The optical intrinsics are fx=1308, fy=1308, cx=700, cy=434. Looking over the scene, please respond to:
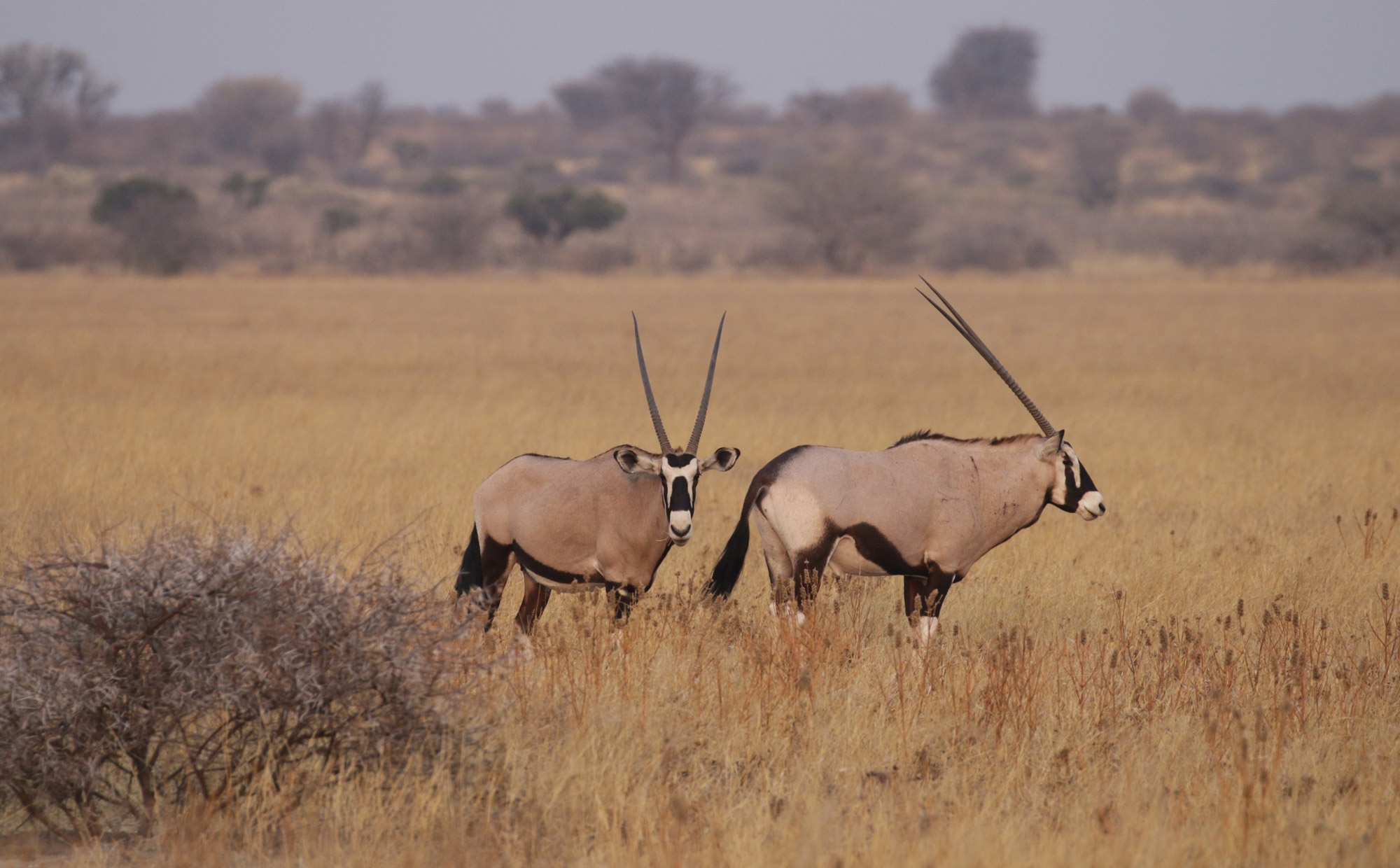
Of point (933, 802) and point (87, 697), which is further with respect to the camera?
point (933, 802)

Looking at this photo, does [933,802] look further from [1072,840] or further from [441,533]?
[441,533]

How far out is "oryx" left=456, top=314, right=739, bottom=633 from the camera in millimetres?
5867

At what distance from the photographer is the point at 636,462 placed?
573 cm

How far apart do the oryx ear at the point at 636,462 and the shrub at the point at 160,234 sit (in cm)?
3972

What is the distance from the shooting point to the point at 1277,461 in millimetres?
12391

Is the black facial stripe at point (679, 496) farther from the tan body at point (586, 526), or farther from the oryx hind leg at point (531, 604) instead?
the oryx hind leg at point (531, 604)

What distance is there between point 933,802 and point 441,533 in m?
4.91

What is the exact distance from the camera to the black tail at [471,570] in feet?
20.0

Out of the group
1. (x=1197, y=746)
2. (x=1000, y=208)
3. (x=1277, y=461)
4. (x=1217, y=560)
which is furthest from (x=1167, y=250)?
(x=1197, y=746)

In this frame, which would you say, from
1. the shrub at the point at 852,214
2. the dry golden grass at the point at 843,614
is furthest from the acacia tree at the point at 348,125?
the dry golden grass at the point at 843,614

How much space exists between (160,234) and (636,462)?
40.6 m

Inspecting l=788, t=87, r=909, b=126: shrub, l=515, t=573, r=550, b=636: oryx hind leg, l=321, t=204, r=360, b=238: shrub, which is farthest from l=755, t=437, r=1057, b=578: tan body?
l=788, t=87, r=909, b=126: shrub

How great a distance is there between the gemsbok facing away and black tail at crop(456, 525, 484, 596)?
1.11 meters

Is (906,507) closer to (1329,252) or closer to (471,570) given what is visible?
(471,570)
